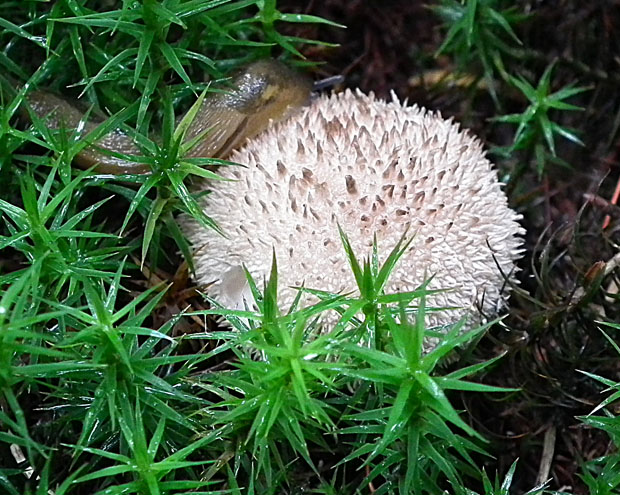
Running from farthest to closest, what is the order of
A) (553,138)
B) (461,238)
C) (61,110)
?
(553,138) → (61,110) → (461,238)

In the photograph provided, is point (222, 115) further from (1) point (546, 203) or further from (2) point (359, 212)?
(1) point (546, 203)

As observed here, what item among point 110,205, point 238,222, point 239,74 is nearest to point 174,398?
point 238,222

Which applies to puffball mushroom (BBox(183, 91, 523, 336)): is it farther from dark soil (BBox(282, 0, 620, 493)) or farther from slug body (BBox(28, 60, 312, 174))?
dark soil (BBox(282, 0, 620, 493))

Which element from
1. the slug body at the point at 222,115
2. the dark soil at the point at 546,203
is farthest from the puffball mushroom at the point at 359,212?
the dark soil at the point at 546,203

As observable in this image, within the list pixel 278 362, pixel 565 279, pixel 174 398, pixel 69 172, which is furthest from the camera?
pixel 565 279

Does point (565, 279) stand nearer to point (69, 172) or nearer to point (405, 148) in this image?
point (405, 148)

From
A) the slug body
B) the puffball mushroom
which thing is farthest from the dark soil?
the slug body
